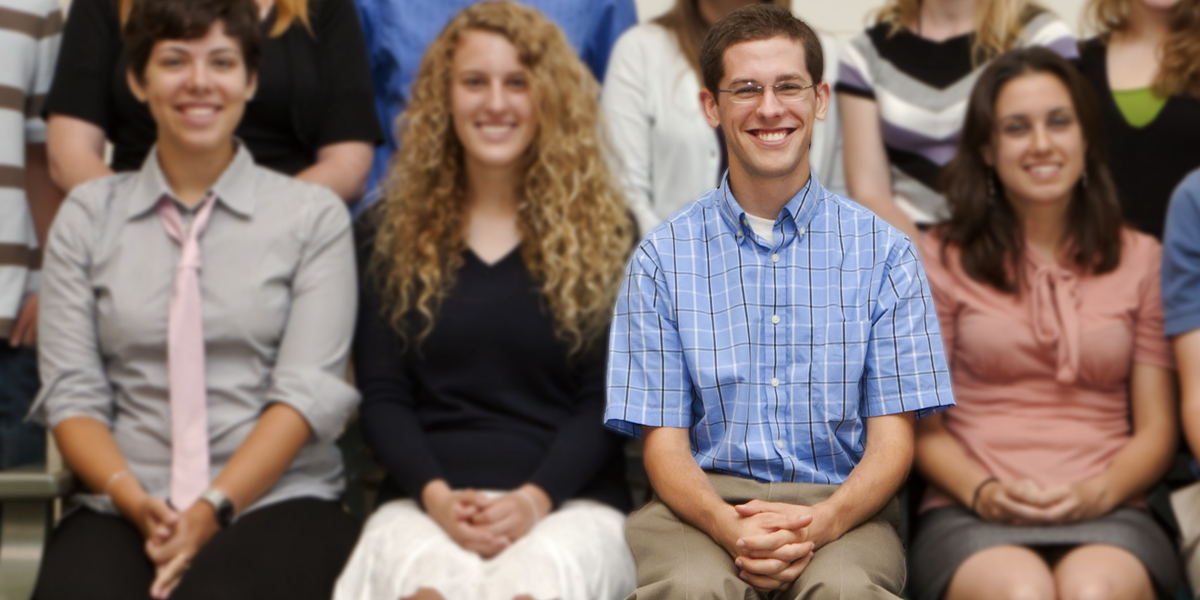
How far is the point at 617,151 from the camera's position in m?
2.73

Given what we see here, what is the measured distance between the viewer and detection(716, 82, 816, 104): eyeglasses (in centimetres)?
145

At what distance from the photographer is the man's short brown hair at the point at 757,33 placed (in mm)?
1458

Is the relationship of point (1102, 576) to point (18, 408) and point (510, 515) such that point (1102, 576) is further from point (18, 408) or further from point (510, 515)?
point (18, 408)

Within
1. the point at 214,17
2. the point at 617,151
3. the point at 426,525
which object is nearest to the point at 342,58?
the point at 214,17

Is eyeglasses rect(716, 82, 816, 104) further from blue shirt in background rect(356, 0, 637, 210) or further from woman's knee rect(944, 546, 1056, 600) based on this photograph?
blue shirt in background rect(356, 0, 637, 210)

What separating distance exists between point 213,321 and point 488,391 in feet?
1.79

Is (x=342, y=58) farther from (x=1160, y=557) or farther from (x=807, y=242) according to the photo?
(x=1160, y=557)

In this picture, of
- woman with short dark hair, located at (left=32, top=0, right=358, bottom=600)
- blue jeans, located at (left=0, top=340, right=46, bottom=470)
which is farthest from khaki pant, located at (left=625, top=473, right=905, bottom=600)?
blue jeans, located at (left=0, top=340, right=46, bottom=470)

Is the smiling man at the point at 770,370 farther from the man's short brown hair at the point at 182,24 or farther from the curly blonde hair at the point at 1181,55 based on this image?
the curly blonde hair at the point at 1181,55

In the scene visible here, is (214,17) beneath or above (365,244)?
above

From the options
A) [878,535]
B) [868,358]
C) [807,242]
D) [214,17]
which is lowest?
[878,535]

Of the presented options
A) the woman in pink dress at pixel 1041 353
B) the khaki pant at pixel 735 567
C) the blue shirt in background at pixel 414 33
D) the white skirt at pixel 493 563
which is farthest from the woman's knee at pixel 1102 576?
the blue shirt in background at pixel 414 33

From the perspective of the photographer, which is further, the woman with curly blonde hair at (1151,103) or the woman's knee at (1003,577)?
the woman with curly blonde hair at (1151,103)

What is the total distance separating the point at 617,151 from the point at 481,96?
391 mm
